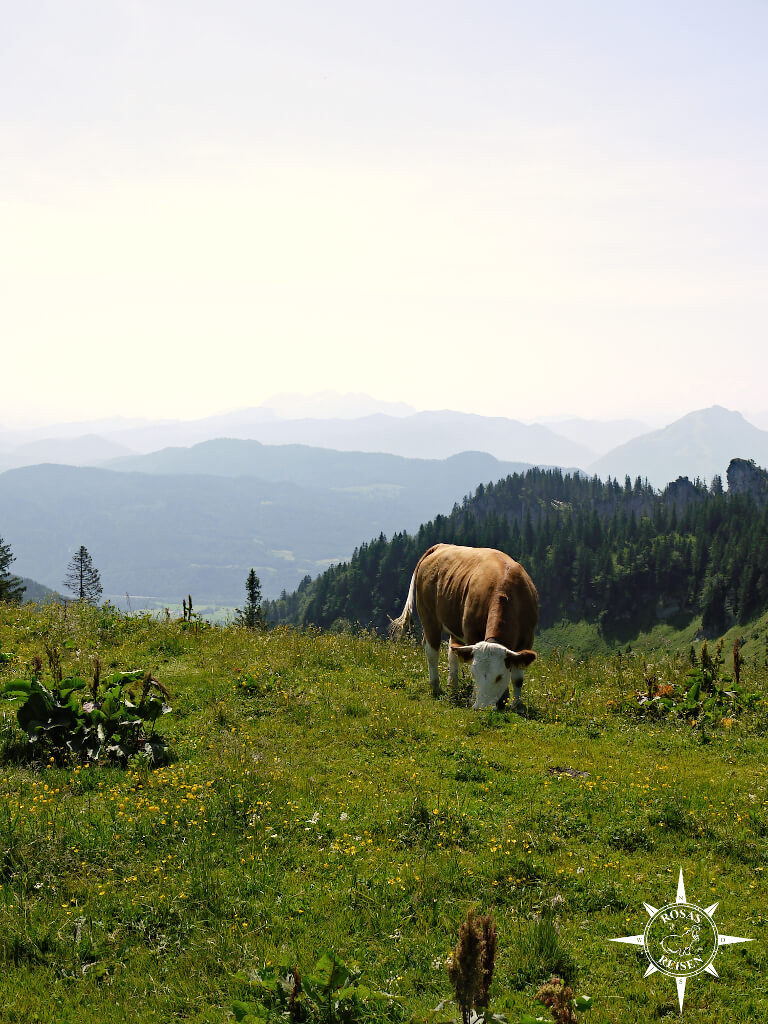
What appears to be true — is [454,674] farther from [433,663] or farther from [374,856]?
[374,856]

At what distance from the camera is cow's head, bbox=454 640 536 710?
1381 cm

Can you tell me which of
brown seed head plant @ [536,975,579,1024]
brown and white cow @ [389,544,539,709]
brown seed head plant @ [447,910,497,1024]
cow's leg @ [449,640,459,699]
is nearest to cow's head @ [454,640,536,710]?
brown and white cow @ [389,544,539,709]

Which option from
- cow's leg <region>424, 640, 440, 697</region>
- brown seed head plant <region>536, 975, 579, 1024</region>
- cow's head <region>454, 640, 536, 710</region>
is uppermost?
brown seed head plant <region>536, 975, 579, 1024</region>

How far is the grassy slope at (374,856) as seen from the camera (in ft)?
19.2

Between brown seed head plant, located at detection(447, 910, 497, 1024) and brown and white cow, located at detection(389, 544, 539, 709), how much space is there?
32.6 ft

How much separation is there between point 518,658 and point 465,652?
111cm

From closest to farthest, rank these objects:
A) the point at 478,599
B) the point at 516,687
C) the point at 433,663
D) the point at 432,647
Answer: the point at 516,687 < the point at 478,599 < the point at 433,663 < the point at 432,647

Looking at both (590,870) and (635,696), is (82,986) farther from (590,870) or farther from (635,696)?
(635,696)

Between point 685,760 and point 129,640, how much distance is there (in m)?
13.4

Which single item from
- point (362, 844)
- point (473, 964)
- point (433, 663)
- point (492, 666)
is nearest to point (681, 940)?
point (362, 844)

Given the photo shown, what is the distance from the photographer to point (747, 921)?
6.54 m

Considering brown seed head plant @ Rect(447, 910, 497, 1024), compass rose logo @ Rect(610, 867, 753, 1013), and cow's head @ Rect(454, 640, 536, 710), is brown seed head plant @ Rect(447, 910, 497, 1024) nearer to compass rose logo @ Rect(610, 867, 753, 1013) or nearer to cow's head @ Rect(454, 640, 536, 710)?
compass rose logo @ Rect(610, 867, 753, 1013)

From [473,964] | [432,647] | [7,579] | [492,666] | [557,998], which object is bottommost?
[7,579]

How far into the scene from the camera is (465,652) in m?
14.2
